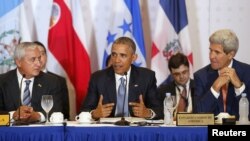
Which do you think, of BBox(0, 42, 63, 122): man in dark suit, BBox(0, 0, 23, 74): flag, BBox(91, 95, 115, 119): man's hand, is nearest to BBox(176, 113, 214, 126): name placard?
BBox(91, 95, 115, 119): man's hand

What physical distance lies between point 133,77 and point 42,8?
210 centimetres

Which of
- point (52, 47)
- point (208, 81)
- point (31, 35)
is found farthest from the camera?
point (31, 35)

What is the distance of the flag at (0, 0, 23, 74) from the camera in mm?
6074

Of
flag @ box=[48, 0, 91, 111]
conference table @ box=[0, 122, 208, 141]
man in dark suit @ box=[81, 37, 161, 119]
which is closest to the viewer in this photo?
conference table @ box=[0, 122, 208, 141]

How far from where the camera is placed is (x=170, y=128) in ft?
12.0

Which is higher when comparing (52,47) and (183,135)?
(52,47)

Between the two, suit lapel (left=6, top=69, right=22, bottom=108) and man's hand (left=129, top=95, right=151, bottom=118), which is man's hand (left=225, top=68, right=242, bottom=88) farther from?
suit lapel (left=6, top=69, right=22, bottom=108)

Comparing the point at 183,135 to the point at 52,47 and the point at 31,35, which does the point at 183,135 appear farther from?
the point at 31,35

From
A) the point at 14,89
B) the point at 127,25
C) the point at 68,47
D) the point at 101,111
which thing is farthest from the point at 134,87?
the point at 68,47

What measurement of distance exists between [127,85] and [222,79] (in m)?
0.92

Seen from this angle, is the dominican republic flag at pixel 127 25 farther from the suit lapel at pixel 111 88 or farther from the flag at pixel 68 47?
the suit lapel at pixel 111 88

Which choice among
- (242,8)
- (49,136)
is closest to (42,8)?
(242,8)

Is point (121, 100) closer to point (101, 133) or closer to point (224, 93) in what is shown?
point (224, 93)

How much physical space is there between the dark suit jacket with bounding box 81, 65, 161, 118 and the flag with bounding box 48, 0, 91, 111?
47.1 inches
